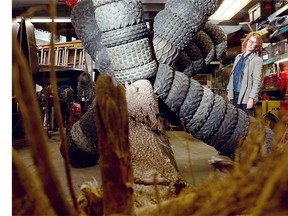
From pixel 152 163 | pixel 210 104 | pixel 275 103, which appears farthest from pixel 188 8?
pixel 275 103

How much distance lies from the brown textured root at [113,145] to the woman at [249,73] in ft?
7.92

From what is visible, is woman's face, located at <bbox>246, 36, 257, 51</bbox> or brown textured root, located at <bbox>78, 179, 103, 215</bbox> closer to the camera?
brown textured root, located at <bbox>78, 179, 103, 215</bbox>

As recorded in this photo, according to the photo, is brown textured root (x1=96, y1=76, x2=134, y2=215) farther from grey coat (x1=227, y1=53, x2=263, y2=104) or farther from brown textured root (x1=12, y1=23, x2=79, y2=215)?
grey coat (x1=227, y1=53, x2=263, y2=104)

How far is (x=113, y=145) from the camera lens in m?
0.48

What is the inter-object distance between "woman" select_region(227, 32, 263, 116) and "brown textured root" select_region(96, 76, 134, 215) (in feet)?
7.92

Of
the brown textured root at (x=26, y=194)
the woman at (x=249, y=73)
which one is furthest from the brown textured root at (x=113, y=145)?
the woman at (x=249, y=73)

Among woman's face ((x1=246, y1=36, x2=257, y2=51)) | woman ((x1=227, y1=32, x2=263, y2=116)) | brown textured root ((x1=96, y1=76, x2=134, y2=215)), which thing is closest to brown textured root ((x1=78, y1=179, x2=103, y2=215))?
brown textured root ((x1=96, y1=76, x2=134, y2=215))

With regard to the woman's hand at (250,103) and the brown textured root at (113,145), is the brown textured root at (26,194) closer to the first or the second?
the brown textured root at (113,145)

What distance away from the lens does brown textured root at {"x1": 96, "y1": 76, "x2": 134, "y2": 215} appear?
48 centimetres

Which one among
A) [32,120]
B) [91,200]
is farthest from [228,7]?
[32,120]

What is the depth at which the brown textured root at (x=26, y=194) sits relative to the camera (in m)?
0.43

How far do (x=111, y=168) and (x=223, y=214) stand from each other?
5.9 inches

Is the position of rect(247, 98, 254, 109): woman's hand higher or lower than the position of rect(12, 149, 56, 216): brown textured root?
higher
